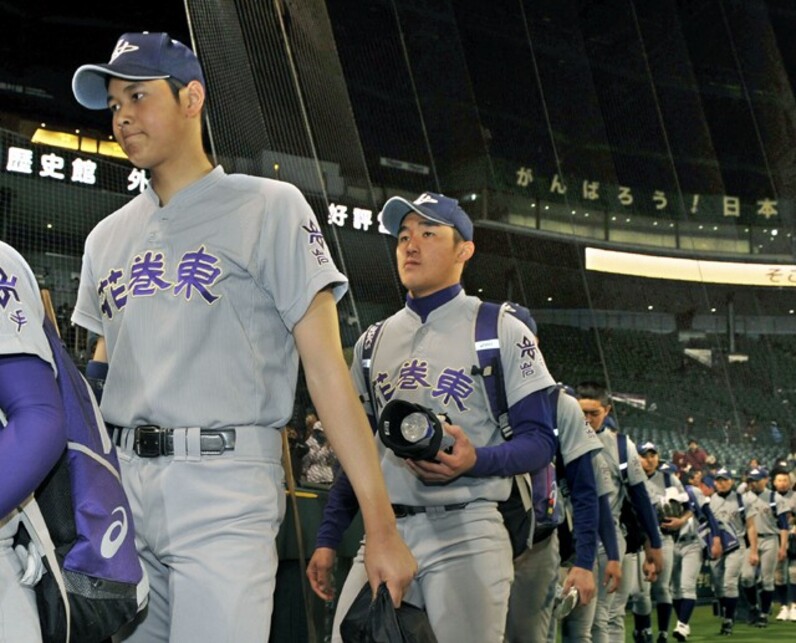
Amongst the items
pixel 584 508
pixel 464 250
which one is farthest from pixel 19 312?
pixel 584 508

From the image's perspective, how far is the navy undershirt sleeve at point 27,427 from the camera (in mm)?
1446

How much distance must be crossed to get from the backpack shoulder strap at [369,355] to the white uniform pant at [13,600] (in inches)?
80.8

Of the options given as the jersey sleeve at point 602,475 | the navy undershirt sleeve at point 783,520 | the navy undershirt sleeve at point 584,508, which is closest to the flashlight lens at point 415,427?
the navy undershirt sleeve at point 584,508

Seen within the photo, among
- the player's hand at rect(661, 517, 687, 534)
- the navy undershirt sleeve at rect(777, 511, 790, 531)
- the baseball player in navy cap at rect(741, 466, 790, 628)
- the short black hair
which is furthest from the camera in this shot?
the navy undershirt sleeve at rect(777, 511, 790, 531)

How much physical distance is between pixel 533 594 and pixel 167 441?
9.62 ft

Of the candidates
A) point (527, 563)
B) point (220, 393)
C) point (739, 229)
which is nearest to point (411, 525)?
point (220, 393)

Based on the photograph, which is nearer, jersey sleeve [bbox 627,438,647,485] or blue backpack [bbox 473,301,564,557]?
blue backpack [bbox 473,301,564,557]

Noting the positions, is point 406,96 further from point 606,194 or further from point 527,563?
point 527,563

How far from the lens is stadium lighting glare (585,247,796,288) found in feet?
74.4

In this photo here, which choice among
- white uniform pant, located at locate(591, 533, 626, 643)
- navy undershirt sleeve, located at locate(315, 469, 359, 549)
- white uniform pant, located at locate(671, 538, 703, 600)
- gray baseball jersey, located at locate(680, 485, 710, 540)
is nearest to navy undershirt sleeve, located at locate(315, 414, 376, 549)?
navy undershirt sleeve, located at locate(315, 469, 359, 549)

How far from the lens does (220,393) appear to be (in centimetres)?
207

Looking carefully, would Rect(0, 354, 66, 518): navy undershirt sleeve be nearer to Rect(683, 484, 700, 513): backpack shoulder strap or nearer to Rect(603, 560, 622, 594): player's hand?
Rect(603, 560, 622, 594): player's hand

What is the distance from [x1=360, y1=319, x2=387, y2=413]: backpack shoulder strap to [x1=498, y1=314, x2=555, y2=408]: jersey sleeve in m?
0.45

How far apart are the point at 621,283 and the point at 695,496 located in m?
9.92
